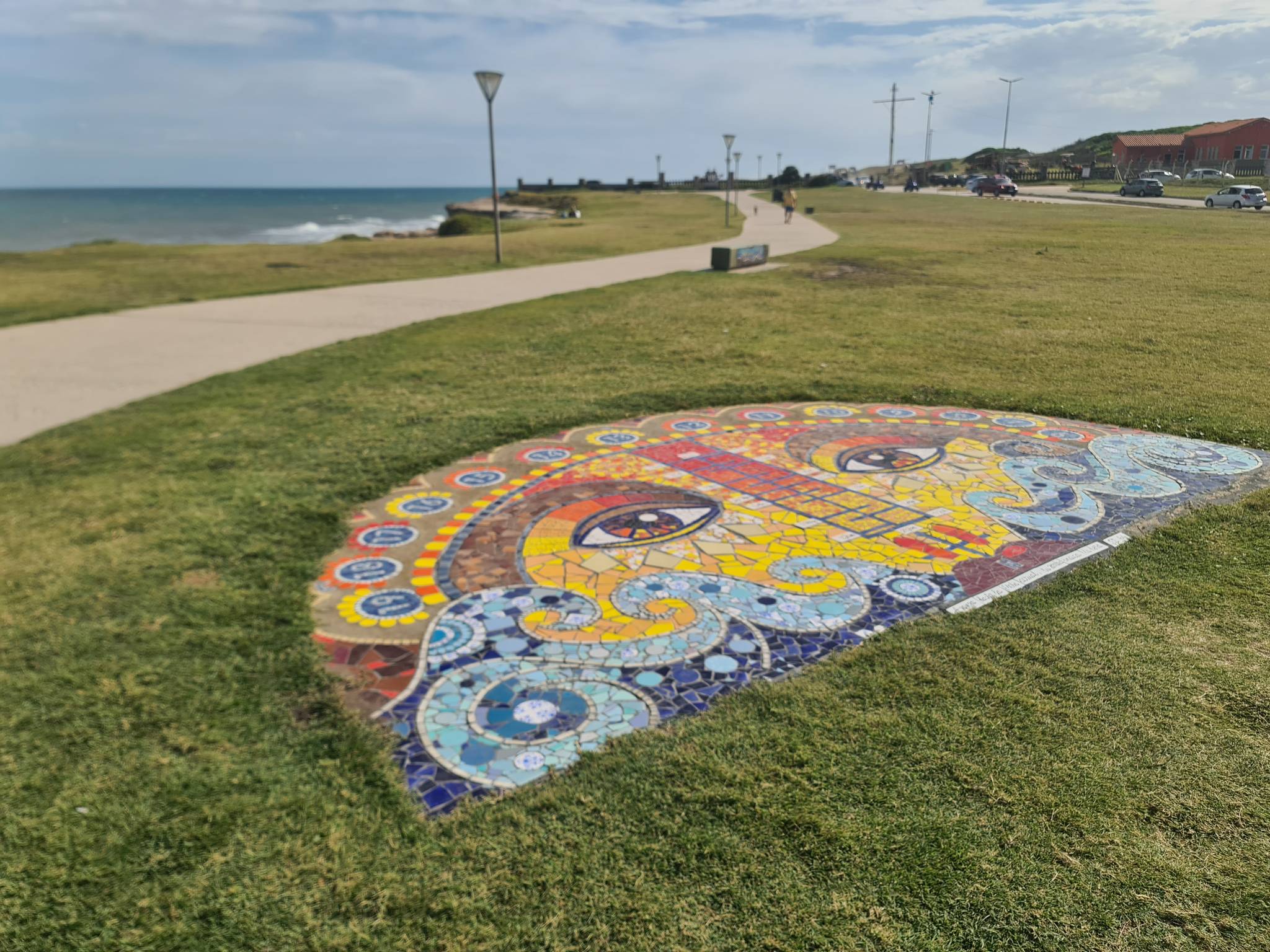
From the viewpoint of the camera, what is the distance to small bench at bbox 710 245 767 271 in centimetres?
1727

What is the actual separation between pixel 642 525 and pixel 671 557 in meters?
0.48

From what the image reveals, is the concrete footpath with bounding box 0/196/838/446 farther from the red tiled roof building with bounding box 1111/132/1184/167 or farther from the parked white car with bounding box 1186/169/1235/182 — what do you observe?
the red tiled roof building with bounding box 1111/132/1184/167

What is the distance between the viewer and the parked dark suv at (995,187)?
47156 millimetres

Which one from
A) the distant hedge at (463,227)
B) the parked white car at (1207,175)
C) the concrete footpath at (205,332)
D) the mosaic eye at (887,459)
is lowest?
the mosaic eye at (887,459)

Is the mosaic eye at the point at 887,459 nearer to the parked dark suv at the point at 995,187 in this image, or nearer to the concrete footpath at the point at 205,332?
the concrete footpath at the point at 205,332

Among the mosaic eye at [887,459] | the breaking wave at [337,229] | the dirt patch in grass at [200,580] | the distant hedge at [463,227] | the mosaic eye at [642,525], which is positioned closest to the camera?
the dirt patch in grass at [200,580]

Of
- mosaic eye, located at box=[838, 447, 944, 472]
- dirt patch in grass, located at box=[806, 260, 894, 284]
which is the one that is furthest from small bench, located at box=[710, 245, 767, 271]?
mosaic eye, located at box=[838, 447, 944, 472]

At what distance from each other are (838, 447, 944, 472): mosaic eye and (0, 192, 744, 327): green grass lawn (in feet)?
44.4

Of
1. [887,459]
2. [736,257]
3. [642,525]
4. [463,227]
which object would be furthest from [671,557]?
[463,227]

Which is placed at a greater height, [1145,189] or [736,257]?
[1145,189]

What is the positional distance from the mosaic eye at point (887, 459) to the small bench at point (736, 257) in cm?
1158

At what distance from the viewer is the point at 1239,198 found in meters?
32.7

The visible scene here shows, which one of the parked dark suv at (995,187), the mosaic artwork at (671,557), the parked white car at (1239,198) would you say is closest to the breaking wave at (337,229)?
the parked dark suv at (995,187)

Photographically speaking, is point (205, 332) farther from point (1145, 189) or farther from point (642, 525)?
point (1145, 189)
